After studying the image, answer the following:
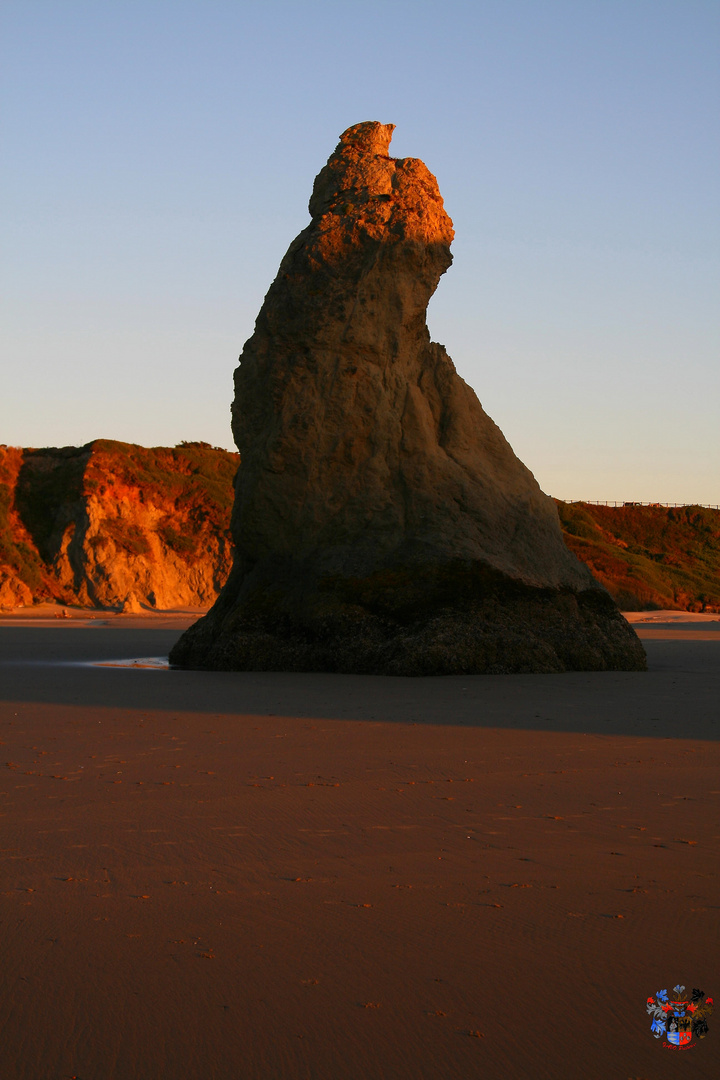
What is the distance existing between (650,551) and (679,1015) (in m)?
60.9

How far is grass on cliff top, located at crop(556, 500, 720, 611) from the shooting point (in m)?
44.7

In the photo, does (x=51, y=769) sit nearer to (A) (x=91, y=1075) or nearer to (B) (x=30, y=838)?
(B) (x=30, y=838)

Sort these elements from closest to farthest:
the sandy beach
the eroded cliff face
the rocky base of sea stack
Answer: the sandy beach < the rocky base of sea stack < the eroded cliff face

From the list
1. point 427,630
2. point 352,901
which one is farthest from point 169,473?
point 352,901

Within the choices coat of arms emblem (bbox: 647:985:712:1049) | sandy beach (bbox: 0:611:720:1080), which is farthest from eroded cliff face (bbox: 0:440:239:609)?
coat of arms emblem (bbox: 647:985:712:1049)

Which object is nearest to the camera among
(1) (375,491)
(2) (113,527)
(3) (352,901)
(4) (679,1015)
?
(4) (679,1015)

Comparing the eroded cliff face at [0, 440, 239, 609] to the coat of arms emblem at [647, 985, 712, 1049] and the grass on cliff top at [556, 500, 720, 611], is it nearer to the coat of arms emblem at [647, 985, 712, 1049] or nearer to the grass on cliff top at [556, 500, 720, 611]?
the grass on cliff top at [556, 500, 720, 611]

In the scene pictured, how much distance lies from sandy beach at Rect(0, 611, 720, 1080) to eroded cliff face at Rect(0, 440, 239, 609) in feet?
109

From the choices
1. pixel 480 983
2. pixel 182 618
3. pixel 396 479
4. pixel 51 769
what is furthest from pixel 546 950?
pixel 182 618

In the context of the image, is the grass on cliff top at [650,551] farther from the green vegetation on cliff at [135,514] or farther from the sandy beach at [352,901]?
the sandy beach at [352,901]

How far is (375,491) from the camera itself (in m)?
12.2

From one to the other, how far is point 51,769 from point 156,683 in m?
4.77

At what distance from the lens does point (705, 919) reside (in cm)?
283

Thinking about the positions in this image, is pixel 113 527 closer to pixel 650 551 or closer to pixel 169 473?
pixel 169 473
